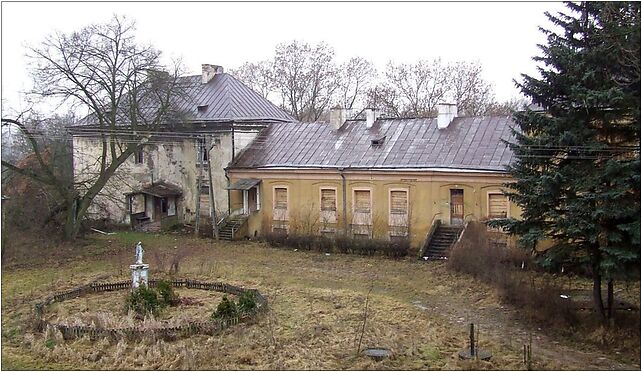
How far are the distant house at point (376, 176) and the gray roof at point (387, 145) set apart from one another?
42mm

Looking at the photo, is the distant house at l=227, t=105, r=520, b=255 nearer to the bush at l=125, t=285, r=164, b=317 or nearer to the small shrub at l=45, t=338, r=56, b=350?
the bush at l=125, t=285, r=164, b=317

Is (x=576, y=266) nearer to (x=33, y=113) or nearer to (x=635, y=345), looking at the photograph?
(x=635, y=345)

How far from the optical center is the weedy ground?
11430 millimetres

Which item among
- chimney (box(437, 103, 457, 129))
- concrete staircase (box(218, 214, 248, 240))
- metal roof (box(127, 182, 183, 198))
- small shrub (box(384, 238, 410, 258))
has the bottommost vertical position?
small shrub (box(384, 238, 410, 258))

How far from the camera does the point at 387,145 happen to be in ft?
87.6

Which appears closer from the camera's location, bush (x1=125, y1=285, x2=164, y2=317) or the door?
bush (x1=125, y1=285, x2=164, y2=317)

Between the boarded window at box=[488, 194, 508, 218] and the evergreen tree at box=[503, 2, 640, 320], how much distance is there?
909 centimetres

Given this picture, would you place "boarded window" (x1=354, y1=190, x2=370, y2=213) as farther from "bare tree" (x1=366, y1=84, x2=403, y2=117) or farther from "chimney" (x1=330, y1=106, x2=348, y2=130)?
"bare tree" (x1=366, y1=84, x2=403, y2=117)

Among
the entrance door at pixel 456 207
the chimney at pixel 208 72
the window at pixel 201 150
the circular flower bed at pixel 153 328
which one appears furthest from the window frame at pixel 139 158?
the circular flower bed at pixel 153 328

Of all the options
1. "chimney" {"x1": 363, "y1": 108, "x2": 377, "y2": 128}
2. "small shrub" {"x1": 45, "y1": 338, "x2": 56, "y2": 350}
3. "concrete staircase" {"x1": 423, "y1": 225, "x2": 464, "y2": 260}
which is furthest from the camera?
"chimney" {"x1": 363, "y1": 108, "x2": 377, "y2": 128}

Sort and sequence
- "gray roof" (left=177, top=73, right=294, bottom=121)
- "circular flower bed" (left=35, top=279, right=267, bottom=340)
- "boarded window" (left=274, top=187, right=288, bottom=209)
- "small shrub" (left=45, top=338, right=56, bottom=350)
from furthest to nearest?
1. "gray roof" (left=177, top=73, right=294, bottom=121)
2. "boarded window" (left=274, top=187, right=288, bottom=209)
3. "circular flower bed" (left=35, top=279, right=267, bottom=340)
4. "small shrub" (left=45, top=338, right=56, bottom=350)

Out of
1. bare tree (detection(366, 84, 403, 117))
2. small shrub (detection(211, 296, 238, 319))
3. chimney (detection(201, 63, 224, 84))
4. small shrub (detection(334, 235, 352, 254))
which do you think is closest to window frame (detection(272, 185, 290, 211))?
small shrub (detection(334, 235, 352, 254))

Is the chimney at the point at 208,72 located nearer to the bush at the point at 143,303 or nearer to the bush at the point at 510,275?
the bush at the point at 510,275

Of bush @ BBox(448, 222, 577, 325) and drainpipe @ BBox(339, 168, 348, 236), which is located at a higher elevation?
drainpipe @ BBox(339, 168, 348, 236)
